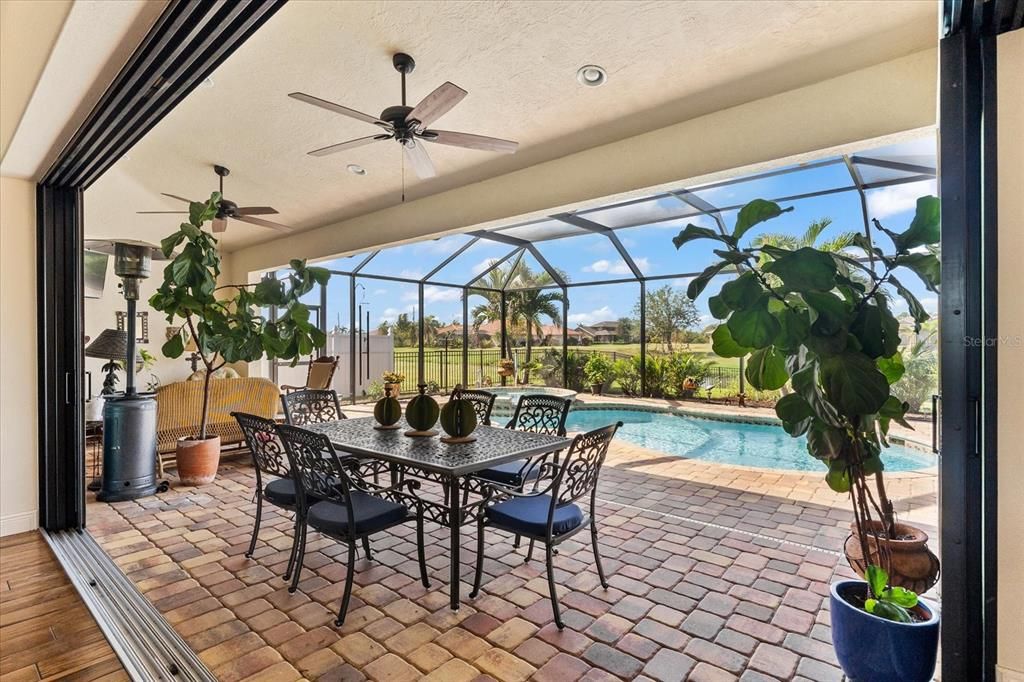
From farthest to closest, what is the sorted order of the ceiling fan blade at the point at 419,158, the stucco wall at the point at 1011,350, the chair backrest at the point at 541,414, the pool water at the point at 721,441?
the pool water at the point at 721,441 → the chair backrest at the point at 541,414 → the ceiling fan blade at the point at 419,158 → the stucco wall at the point at 1011,350

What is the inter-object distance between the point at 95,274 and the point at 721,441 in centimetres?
959

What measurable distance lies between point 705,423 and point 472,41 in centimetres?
728

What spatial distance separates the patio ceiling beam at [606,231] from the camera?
7.00 metres

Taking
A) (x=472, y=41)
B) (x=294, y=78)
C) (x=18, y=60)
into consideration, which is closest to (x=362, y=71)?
(x=294, y=78)

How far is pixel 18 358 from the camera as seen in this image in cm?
356

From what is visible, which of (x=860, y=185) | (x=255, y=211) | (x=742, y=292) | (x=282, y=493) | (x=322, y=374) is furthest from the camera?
(x=322, y=374)

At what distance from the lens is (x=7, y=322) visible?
3514 millimetres

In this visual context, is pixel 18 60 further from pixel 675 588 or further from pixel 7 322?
pixel 675 588

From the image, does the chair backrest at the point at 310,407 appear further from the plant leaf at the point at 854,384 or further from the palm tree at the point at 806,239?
the palm tree at the point at 806,239

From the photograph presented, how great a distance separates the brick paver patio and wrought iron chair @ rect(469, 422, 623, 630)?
218 mm

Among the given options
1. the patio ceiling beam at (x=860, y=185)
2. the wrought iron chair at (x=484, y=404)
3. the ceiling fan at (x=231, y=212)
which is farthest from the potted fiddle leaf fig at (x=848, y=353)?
the ceiling fan at (x=231, y=212)

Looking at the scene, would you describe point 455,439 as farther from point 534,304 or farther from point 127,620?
point 534,304

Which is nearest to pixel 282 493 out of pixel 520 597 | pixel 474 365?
pixel 520 597

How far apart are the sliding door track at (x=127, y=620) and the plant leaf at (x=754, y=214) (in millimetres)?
2627
